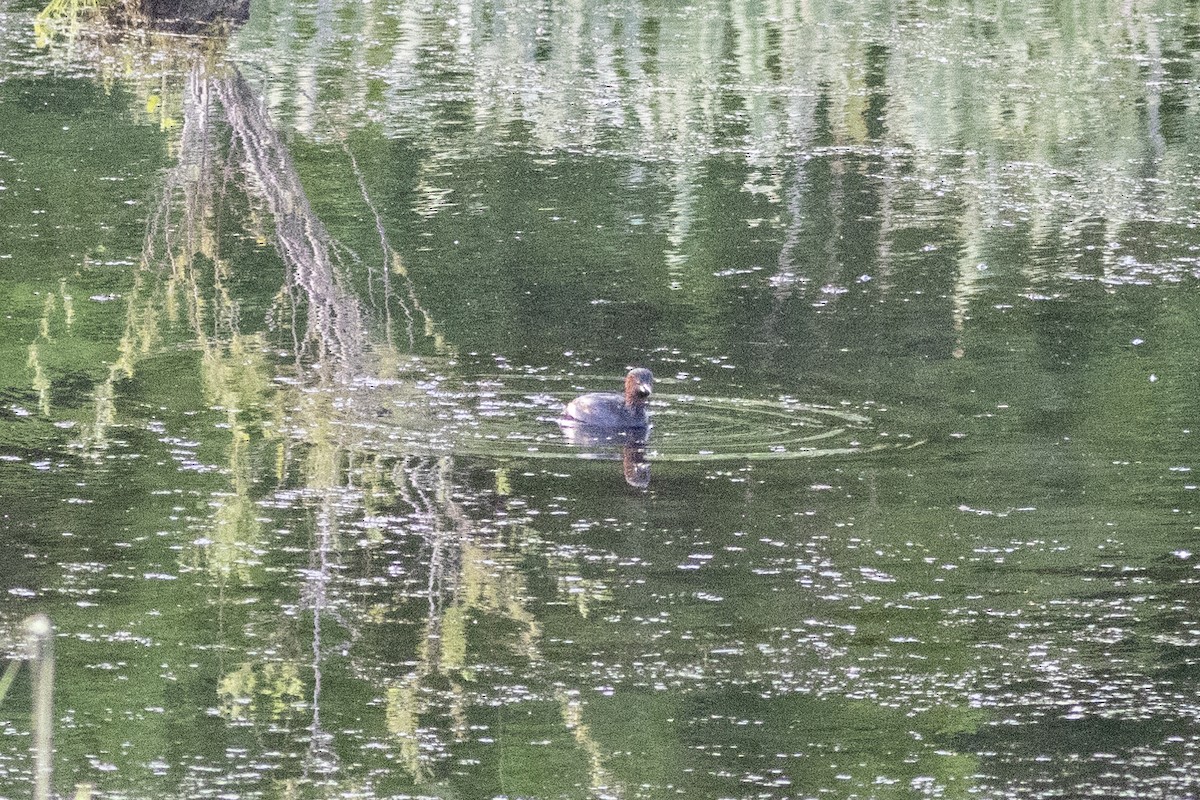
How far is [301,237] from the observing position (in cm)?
1045

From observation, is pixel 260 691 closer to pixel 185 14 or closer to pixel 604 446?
pixel 604 446

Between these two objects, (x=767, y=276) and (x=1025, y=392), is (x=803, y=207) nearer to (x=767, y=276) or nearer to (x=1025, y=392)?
(x=767, y=276)

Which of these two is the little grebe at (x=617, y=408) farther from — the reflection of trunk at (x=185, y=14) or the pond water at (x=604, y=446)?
the reflection of trunk at (x=185, y=14)

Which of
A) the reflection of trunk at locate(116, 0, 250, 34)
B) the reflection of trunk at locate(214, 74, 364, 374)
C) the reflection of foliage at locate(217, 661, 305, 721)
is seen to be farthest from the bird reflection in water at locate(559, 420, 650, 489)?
the reflection of trunk at locate(116, 0, 250, 34)

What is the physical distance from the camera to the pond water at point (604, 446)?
6.74m

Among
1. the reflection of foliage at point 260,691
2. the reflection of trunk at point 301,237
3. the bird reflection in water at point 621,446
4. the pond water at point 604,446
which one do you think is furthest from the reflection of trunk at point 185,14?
the reflection of foliage at point 260,691

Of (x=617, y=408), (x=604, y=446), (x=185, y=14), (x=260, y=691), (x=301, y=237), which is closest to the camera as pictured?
(x=260, y=691)

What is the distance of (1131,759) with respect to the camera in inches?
257

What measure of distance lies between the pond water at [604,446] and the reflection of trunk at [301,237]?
0.05 metres

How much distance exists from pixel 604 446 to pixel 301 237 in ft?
5.81

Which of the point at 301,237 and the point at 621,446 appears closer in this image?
the point at 621,446

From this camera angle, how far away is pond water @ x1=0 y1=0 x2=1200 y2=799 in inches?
265

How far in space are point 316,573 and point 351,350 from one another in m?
3.21

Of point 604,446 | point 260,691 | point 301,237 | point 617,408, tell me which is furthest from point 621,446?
point 260,691
